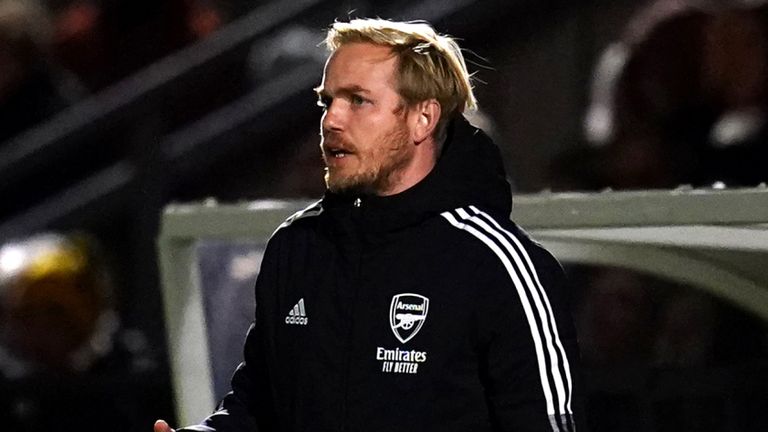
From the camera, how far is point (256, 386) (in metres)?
3.33

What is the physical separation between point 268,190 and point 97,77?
109 cm

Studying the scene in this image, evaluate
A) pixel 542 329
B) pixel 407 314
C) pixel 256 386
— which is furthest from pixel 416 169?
pixel 256 386

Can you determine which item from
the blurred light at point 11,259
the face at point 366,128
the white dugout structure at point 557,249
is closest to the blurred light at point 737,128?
the white dugout structure at point 557,249

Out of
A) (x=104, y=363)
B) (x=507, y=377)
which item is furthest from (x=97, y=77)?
(x=507, y=377)

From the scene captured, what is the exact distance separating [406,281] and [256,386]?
0.45 m

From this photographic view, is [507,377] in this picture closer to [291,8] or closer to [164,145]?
[164,145]

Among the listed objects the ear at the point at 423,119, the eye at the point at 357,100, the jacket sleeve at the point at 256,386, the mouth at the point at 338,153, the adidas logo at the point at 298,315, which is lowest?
the jacket sleeve at the point at 256,386

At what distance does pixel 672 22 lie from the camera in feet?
16.9

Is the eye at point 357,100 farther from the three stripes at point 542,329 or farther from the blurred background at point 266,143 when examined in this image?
the blurred background at point 266,143

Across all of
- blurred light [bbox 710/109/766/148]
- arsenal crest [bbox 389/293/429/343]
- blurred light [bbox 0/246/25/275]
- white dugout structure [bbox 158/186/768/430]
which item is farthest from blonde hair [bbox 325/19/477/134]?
blurred light [bbox 0/246/25/275]

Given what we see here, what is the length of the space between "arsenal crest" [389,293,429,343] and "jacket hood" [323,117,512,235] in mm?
140

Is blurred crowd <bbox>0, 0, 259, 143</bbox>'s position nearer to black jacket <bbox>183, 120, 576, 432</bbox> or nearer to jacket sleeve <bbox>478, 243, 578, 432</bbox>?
black jacket <bbox>183, 120, 576, 432</bbox>

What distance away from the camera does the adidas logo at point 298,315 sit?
3154 mm

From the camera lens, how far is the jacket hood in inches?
122
